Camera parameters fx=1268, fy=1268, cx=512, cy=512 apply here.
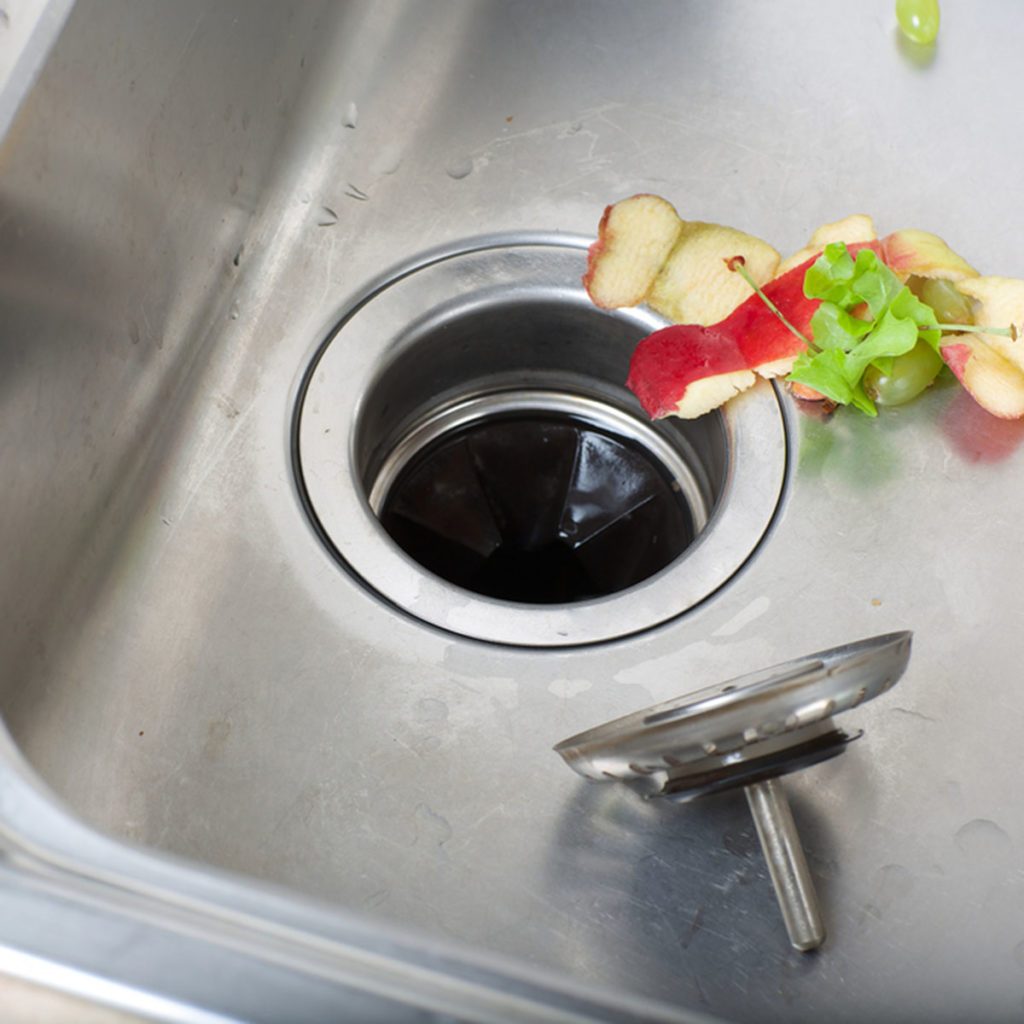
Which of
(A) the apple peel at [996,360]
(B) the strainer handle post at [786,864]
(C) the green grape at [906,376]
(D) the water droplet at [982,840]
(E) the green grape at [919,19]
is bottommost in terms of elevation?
(B) the strainer handle post at [786,864]

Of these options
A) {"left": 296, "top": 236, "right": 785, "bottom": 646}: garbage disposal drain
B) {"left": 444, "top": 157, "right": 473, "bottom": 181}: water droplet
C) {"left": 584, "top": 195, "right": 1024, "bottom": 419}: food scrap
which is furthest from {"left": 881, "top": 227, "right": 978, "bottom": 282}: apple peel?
{"left": 444, "top": 157, "right": 473, "bottom": 181}: water droplet

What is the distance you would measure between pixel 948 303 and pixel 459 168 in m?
0.31

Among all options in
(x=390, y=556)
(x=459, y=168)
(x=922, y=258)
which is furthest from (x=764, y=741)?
(x=459, y=168)

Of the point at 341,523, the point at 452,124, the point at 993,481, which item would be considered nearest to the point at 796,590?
the point at 993,481

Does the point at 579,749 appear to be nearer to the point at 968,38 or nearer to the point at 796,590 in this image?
the point at 796,590

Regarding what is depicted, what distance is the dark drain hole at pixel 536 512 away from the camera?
30.6 inches

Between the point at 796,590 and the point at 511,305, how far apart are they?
0.25 metres

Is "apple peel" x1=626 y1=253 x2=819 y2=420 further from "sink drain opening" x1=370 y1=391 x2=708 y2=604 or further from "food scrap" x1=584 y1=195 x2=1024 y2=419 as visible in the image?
"sink drain opening" x1=370 y1=391 x2=708 y2=604

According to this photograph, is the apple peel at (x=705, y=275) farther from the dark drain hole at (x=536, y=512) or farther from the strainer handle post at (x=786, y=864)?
the strainer handle post at (x=786, y=864)

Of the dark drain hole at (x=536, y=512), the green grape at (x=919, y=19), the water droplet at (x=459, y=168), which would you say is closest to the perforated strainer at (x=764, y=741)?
the dark drain hole at (x=536, y=512)

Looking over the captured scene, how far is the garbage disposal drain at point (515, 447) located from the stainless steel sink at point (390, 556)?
2 cm

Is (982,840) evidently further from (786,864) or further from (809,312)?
(809,312)

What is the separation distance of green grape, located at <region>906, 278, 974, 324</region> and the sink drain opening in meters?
0.18

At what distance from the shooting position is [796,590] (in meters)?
0.64
